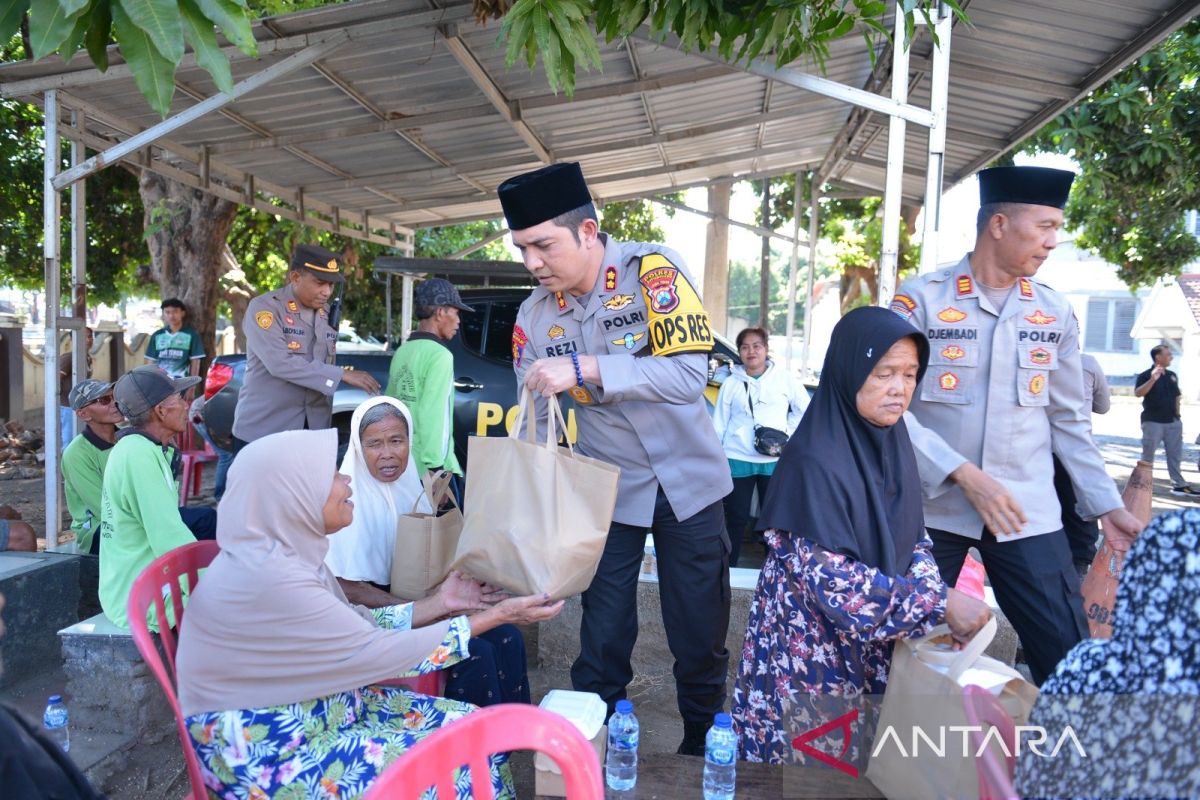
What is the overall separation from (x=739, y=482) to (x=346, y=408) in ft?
9.84

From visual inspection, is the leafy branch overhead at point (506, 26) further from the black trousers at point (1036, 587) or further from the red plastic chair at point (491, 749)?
the black trousers at point (1036, 587)

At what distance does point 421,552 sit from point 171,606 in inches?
29.2

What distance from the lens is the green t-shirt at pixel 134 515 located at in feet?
10.2

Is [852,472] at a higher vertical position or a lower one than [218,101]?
lower

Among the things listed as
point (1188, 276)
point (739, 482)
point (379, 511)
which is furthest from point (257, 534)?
point (1188, 276)

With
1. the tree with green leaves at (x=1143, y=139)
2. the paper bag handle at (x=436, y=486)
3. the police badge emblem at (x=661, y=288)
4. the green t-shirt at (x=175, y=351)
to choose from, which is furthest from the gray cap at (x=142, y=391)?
the tree with green leaves at (x=1143, y=139)

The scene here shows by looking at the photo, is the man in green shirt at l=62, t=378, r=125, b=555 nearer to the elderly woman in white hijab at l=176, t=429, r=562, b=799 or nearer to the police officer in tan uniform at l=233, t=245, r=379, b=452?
the police officer in tan uniform at l=233, t=245, r=379, b=452

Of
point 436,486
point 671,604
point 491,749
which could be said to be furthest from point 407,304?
point 491,749

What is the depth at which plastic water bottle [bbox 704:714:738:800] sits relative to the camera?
1.91 metres

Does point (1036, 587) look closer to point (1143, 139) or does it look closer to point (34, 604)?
point (34, 604)

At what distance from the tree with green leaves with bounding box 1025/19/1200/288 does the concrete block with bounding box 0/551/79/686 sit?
9890mm

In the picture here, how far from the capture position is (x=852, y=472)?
7.27 feet

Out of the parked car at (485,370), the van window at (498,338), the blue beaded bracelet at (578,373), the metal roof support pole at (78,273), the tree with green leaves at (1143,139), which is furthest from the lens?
the tree with green leaves at (1143,139)

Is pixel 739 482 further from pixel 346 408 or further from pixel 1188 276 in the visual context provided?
pixel 1188 276
